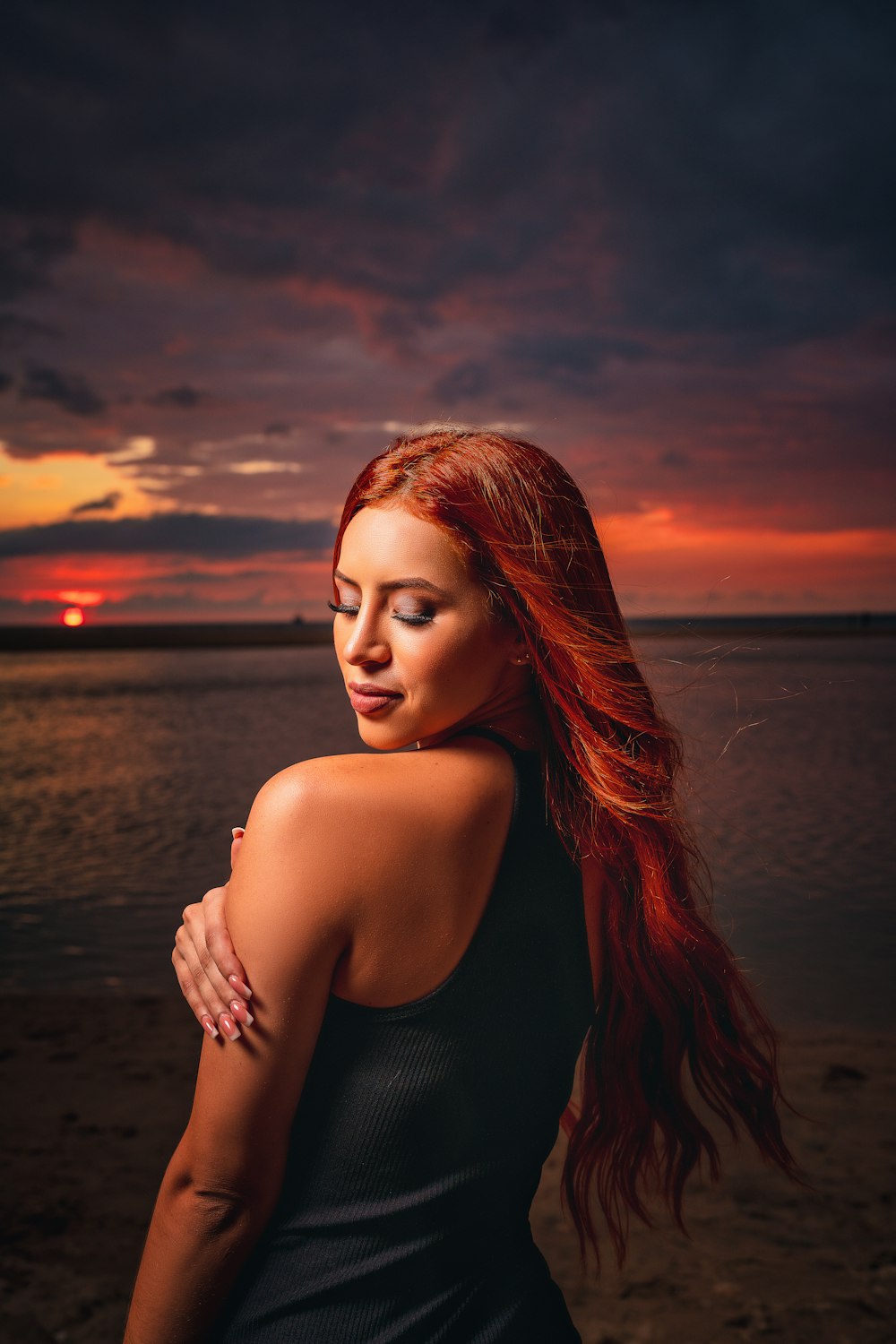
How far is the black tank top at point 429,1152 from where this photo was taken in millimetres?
1218

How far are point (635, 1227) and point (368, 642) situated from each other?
3782 mm

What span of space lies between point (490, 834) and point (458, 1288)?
0.63 m

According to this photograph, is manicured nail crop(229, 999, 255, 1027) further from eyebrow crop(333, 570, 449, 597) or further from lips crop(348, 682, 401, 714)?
eyebrow crop(333, 570, 449, 597)

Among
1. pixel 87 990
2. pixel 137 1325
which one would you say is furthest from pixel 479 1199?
pixel 87 990

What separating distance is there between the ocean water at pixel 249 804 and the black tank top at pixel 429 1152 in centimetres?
38

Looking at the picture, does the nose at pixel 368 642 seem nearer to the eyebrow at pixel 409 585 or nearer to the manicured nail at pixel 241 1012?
the eyebrow at pixel 409 585

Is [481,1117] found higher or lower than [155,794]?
higher

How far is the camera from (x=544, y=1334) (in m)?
1.38

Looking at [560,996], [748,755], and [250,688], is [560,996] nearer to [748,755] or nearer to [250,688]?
[748,755]

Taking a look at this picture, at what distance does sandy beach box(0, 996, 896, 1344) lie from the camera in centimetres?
349

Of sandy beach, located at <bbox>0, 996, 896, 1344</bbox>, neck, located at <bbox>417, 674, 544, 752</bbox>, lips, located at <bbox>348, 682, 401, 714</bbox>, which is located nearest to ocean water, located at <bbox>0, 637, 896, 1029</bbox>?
neck, located at <bbox>417, 674, 544, 752</bbox>

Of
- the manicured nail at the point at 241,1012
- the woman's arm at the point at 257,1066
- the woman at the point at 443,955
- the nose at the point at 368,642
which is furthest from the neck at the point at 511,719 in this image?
the manicured nail at the point at 241,1012

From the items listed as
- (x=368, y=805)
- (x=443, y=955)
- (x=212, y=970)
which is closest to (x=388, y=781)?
(x=368, y=805)

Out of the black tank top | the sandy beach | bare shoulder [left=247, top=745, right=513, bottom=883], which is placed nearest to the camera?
bare shoulder [left=247, top=745, right=513, bottom=883]
